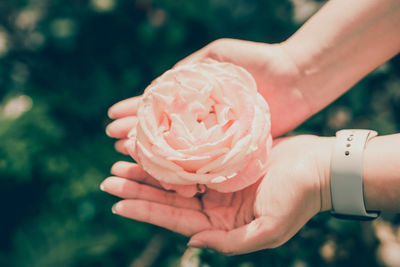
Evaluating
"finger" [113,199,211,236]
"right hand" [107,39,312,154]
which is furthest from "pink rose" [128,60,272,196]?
"right hand" [107,39,312,154]

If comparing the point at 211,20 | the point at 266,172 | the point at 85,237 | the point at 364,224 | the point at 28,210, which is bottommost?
the point at 364,224

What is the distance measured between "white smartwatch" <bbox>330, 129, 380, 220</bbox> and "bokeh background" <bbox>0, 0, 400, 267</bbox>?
1.55 ft

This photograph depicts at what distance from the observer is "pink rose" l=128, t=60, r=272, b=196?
56.6 inches

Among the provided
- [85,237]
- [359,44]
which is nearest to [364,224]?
[359,44]

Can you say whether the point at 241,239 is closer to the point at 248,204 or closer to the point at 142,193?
the point at 248,204

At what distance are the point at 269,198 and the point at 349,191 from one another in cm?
33

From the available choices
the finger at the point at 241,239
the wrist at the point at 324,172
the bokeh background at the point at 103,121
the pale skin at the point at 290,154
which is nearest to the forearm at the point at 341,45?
the pale skin at the point at 290,154

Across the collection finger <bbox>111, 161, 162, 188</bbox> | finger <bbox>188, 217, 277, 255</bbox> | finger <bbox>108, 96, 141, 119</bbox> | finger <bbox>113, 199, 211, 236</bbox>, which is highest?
→ finger <bbox>108, 96, 141, 119</bbox>

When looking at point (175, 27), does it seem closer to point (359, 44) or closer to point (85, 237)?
point (359, 44)

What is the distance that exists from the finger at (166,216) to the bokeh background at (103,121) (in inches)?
21.1

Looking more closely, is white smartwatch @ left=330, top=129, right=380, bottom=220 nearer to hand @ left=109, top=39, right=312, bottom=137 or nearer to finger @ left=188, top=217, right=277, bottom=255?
finger @ left=188, top=217, right=277, bottom=255

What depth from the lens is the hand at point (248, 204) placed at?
1.50 meters

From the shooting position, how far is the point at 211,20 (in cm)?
233

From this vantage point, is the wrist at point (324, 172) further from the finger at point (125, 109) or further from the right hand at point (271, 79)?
the finger at point (125, 109)
